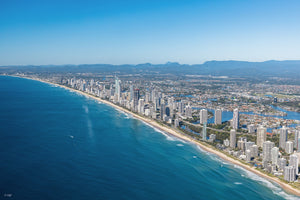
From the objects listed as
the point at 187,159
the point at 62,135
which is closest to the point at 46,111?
the point at 62,135

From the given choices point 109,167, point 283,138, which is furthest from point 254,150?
point 109,167

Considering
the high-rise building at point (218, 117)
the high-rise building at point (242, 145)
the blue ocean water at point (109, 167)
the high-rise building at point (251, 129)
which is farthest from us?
the high-rise building at point (218, 117)

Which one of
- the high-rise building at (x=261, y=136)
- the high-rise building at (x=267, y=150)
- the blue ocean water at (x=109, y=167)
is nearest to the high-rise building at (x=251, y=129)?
the high-rise building at (x=261, y=136)

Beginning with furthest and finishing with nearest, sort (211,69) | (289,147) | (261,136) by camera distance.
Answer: (211,69)
(261,136)
(289,147)

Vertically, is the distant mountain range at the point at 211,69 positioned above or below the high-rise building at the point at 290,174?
above

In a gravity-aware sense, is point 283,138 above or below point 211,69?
below

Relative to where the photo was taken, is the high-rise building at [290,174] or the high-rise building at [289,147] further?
the high-rise building at [289,147]

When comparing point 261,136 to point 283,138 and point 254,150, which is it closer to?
point 283,138

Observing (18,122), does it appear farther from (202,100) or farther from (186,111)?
(202,100)

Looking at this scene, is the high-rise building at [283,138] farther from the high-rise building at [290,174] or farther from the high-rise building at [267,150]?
the high-rise building at [290,174]

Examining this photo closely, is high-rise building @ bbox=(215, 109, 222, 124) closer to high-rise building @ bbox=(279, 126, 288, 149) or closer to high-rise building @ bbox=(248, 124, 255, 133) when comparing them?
high-rise building @ bbox=(248, 124, 255, 133)
